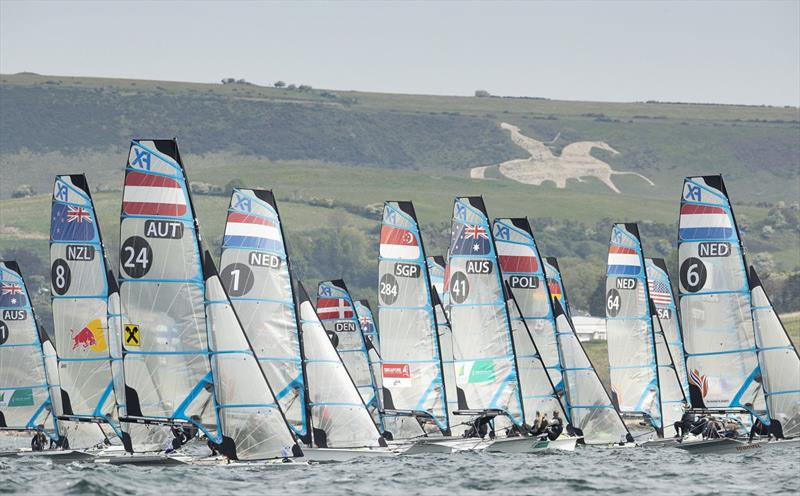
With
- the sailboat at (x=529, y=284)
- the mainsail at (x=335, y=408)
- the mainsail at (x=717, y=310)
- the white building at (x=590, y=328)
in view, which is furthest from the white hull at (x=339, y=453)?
the white building at (x=590, y=328)

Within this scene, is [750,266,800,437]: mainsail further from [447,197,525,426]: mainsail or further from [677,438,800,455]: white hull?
[447,197,525,426]: mainsail

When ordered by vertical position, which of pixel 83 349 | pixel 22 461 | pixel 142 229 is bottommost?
pixel 22 461

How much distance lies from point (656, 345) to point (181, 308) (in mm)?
28347

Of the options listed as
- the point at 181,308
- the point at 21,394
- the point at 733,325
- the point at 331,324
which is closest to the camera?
the point at 181,308

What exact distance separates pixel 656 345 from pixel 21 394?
25.8 m

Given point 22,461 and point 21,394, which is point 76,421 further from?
point 21,394

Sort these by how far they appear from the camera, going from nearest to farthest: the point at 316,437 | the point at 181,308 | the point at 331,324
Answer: the point at 181,308 → the point at 316,437 → the point at 331,324

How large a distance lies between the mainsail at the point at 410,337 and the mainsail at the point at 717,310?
9.33 meters

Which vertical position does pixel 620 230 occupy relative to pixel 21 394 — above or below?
above

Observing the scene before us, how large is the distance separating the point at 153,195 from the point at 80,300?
9.68m

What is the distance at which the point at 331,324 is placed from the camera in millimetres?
62750

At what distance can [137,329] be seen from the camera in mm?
41844

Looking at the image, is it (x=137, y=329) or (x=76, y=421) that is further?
(x=76, y=421)

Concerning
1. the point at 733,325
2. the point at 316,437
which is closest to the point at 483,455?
the point at 316,437
